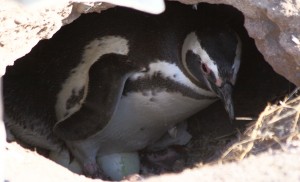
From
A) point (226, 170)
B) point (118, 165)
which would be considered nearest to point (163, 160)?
point (118, 165)

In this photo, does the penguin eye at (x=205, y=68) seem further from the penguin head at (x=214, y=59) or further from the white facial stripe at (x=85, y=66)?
the white facial stripe at (x=85, y=66)

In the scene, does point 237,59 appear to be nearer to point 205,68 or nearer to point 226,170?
point 205,68

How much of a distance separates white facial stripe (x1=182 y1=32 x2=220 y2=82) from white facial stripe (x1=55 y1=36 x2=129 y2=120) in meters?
0.19

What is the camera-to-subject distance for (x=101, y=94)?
2291 mm

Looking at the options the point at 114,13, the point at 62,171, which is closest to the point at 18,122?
the point at 114,13

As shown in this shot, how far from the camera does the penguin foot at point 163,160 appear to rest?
8.38 ft

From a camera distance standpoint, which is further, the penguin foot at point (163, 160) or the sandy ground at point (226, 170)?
the penguin foot at point (163, 160)

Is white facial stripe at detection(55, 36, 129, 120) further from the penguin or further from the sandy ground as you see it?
the sandy ground

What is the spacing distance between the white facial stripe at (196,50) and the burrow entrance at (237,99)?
0.14 metres

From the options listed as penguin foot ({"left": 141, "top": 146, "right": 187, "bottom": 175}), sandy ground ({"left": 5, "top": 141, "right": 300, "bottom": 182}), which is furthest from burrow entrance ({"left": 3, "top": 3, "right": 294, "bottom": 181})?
sandy ground ({"left": 5, "top": 141, "right": 300, "bottom": 182})

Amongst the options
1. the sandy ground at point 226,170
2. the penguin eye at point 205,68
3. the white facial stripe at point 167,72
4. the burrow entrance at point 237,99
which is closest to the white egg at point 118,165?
the burrow entrance at point 237,99

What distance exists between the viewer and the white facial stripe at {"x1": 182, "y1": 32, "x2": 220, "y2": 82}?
A: 7.34ft

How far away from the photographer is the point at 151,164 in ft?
8.55

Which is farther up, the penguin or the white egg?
the penguin
